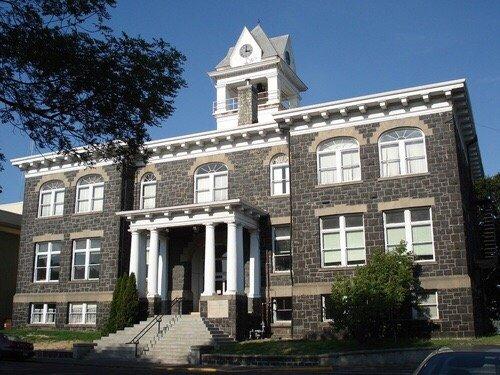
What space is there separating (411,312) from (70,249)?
18.5 m

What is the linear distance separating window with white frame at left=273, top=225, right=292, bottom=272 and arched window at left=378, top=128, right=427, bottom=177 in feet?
18.2

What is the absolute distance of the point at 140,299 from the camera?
91.2 ft

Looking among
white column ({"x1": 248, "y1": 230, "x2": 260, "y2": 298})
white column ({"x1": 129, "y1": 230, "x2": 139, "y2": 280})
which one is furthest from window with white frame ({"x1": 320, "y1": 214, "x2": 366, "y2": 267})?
white column ({"x1": 129, "y1": 230, "x2": 139, "y2": 280})

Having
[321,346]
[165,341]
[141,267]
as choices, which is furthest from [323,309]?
[141,267]

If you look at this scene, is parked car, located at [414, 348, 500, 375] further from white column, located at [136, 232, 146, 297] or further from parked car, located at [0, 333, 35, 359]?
white column, located at [136, 232, 146, 297]

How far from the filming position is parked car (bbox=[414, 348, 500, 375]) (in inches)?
243

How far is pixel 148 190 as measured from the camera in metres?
31.4

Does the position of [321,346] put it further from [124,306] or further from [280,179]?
[124,306]

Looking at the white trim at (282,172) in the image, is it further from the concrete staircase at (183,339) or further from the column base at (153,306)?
the column base at (153,306)

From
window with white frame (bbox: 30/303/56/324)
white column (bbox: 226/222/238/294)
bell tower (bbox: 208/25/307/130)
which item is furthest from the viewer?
bell tower (bbox: 208/25/307/130)

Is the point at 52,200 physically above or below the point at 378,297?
above

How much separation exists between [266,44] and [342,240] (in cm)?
2206

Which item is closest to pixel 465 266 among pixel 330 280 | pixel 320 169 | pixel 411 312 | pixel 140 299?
pixel 411 312

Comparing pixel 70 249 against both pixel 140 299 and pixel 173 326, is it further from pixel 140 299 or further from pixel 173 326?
pixel 173 326
